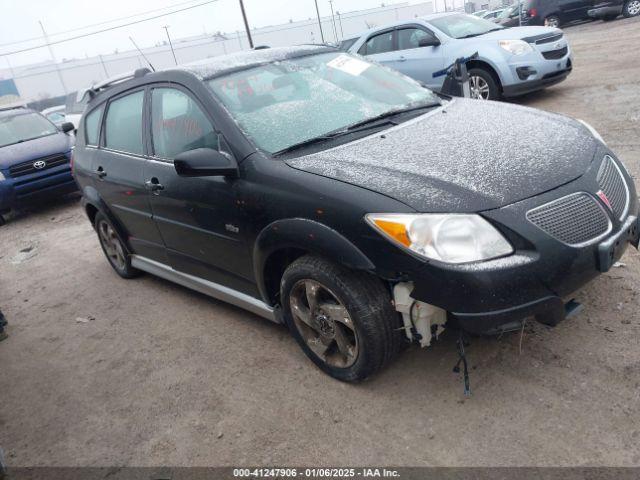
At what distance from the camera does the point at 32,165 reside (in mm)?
8430

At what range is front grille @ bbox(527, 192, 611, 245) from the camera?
2350mm

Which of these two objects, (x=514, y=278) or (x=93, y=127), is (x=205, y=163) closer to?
(x=514, y=278)

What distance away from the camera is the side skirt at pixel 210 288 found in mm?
3354

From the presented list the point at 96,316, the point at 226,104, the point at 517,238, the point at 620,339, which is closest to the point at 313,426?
the point at 517,238

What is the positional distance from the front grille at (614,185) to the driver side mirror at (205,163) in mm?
1910

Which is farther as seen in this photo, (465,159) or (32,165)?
(32,165)

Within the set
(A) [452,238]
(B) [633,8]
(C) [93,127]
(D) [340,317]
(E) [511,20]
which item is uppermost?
(C) [93,127]

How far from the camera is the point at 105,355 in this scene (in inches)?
152

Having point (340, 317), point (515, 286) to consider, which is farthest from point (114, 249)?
point (515, 286)

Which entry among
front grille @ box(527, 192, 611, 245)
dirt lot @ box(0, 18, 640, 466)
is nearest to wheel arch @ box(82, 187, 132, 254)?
dirt lot @ box(0, 18, 640, 466)

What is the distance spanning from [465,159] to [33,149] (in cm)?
810

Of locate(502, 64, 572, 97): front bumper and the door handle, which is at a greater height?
the door handle

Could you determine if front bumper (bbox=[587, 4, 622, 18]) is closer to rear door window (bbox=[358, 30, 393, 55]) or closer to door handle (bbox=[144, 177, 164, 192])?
rear door window (bbox=[358, 30, 393, 55])

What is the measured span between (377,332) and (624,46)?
12.3 metres
